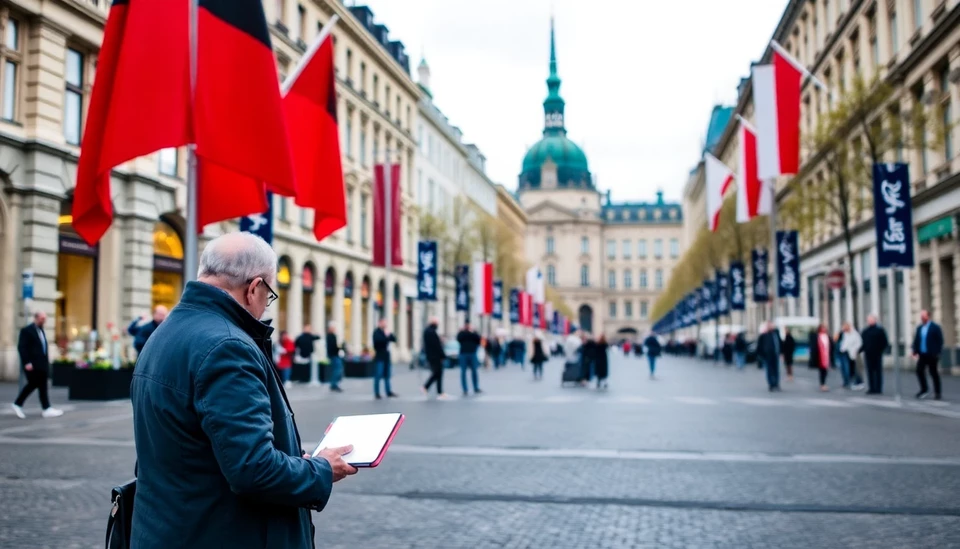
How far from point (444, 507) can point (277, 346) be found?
1981cm

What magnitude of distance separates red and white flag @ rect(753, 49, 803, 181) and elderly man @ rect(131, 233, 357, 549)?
70.5ft

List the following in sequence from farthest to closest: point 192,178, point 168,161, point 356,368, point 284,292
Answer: point 284,292 < point 356,368 < point 168,161 < point 192,178

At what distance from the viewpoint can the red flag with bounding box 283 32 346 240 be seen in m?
13.6

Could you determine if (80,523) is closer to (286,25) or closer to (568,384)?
(568,384)

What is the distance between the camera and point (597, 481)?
895cm

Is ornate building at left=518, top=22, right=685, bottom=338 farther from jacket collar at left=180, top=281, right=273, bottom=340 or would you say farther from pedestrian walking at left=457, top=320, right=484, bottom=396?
jacket collar at left=180, top=281, right=273, bottom=340

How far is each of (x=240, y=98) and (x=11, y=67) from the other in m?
15.5

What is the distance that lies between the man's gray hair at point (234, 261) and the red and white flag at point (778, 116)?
21.3 meters

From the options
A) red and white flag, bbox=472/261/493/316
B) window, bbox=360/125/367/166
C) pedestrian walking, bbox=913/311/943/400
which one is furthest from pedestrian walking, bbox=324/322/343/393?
window, bbox=360/125/367/166

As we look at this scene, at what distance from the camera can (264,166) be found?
A: 36.0 ft

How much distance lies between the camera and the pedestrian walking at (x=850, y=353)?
2359 centimetres

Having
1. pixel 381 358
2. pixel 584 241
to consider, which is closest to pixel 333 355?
pixel 381 358

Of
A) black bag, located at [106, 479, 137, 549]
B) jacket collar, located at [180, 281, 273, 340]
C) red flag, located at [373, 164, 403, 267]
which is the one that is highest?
red flag, located at [373, 164, 403, 267]

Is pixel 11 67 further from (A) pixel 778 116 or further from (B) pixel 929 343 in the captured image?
(B) pixel 929 343
